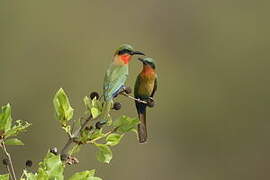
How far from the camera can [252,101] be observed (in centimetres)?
1374

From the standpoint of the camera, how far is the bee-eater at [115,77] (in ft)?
6.27

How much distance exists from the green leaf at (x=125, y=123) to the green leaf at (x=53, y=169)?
15 centimetres

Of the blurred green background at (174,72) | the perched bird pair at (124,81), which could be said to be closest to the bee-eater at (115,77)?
the perched bird pair at (124,81)

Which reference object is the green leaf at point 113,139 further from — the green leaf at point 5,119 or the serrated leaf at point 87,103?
the green leaf at point 5,119

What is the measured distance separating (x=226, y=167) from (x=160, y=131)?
3.56ft

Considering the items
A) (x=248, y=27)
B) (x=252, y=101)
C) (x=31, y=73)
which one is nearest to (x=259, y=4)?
(x=248, y=27)

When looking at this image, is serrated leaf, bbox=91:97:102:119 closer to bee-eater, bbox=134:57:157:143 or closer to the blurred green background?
bee-eater, bbox=134:57:157:143

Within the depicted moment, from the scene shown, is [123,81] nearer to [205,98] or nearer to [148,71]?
[148,71]

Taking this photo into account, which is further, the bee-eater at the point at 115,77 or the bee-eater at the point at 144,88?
the bee-eater at the point at 144,88

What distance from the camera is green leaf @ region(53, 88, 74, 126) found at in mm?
1968

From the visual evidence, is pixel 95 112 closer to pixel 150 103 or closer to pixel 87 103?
pixel 87 103

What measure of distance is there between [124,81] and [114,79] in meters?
0.02

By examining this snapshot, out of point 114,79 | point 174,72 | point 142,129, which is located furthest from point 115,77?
point 174,72

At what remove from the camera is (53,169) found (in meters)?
1.84
